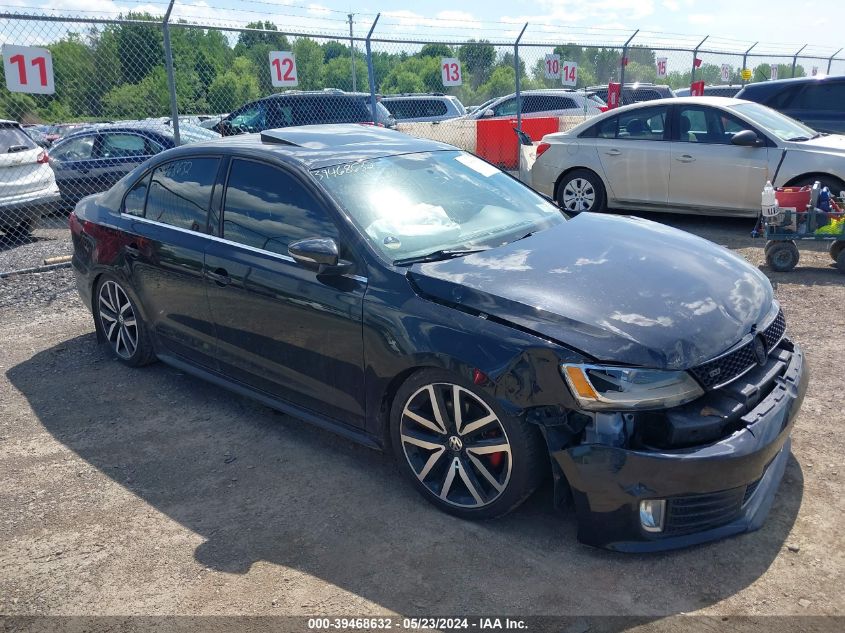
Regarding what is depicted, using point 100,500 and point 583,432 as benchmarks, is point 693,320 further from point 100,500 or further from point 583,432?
point 100,500

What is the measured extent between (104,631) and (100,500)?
107 centimetres

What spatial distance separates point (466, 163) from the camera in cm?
483

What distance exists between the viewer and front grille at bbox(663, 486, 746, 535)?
305 cm

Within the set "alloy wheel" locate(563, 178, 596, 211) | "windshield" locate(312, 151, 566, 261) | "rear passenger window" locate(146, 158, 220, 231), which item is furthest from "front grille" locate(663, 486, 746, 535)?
"alloy wheel" locate(563, 178, 596, 211)

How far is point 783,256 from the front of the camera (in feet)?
23.9

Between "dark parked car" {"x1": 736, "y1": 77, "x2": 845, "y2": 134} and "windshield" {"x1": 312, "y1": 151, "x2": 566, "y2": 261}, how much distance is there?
8386 mm

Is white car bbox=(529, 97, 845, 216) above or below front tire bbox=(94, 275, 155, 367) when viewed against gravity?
above

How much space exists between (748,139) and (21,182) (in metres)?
8.93

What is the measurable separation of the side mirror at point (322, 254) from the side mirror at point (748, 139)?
6376 millimetres

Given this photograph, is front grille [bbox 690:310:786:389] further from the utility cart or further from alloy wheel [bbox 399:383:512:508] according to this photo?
the utility cart

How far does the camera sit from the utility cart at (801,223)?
23.1 ft

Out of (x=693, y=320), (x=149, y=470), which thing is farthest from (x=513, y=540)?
(x=149, y=470)

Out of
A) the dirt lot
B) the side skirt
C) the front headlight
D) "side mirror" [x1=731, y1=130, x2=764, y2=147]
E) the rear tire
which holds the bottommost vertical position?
the dirt lot

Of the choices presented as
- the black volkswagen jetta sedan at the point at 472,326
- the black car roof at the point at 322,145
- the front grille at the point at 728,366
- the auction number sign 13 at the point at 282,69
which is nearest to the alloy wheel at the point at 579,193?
the auction number sign 13 at the point at 282,69
